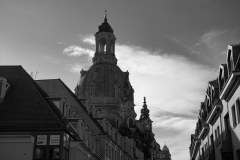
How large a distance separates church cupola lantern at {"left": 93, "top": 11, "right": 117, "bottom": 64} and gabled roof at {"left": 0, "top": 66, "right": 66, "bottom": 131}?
9926 centimetres

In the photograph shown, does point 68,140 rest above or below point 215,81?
below

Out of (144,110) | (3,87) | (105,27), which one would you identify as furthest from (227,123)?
(105,27)

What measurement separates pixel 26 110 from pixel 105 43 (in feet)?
359

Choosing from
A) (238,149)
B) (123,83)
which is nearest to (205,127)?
(238,149)

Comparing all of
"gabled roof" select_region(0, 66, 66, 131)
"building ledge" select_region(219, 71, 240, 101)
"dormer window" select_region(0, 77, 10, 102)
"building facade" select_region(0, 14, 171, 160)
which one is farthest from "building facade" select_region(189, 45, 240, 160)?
"dormer window" select_region(0, 77, 10, 102)

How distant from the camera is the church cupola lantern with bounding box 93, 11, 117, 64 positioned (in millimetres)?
133125

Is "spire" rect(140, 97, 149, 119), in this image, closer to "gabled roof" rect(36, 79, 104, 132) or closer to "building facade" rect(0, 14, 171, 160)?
"building facade" rect(0, 14, 171, 160)

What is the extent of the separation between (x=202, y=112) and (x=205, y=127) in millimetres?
3081

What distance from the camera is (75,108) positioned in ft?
145

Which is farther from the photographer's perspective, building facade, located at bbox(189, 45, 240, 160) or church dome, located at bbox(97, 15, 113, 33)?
church dome, located at bbox(97, 15, 113, 33)

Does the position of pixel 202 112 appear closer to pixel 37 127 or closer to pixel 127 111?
pixel 37 127

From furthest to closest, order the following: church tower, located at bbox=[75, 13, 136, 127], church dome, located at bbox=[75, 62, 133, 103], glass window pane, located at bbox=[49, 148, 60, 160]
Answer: church dome, located at bbox=[75, 62, 133, 103] < church tower, located at bbox=[75, 13, 136, 127] < glass window pane, located at bbox=[49, 148, 60, 160]

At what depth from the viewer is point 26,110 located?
30.6 meters

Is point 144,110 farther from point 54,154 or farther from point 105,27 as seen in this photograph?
point 54,154
